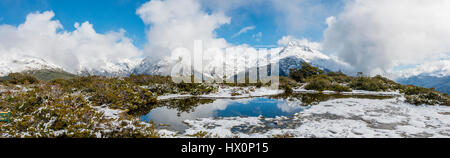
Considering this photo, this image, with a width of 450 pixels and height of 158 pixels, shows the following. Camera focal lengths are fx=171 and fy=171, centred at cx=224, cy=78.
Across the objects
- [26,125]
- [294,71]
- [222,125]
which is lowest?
[222,125]

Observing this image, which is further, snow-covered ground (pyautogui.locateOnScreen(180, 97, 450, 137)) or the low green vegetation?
the low green vegetation

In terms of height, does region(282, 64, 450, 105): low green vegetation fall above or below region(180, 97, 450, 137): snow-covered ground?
above

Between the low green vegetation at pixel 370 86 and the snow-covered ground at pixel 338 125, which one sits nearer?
the snow-covered ground at pixel 338 125

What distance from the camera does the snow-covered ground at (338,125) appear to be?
6.84 meters

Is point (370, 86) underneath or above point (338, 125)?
above

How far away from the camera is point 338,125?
7.86 m

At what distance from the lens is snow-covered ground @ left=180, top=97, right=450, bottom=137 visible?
684 centimetres

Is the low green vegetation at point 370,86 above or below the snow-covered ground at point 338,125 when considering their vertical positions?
above

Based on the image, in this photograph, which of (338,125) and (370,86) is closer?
(338,125)
